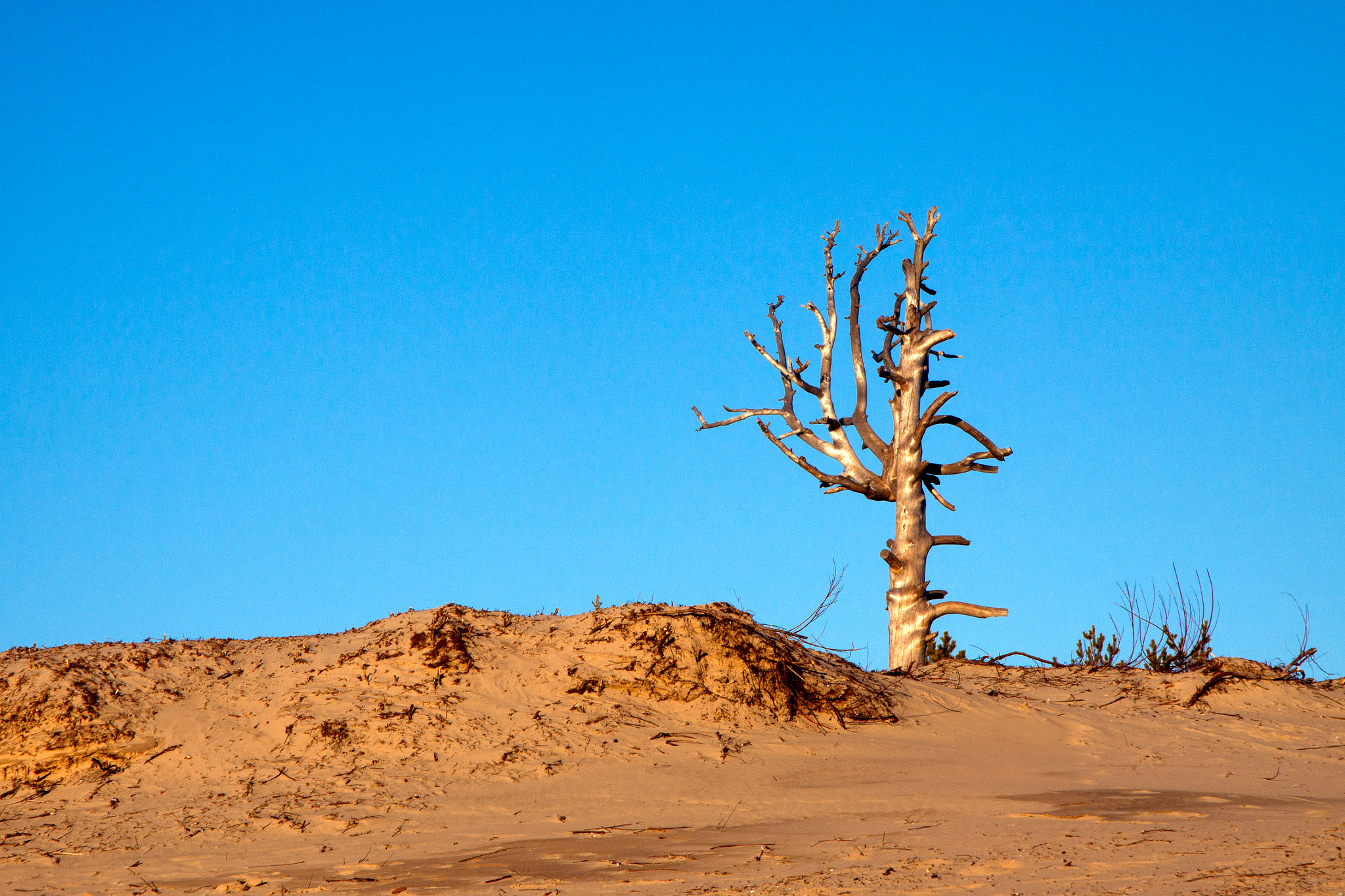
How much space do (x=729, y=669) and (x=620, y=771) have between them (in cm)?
175

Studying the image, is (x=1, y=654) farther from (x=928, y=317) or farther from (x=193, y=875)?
(x=928, y=317)

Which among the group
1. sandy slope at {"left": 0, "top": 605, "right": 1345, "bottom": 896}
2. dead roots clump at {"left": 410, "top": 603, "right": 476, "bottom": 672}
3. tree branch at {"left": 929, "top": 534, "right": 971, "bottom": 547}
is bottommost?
sandy slope at {"left": 0, "top": 605, "right": 1345, "bottom": 896}

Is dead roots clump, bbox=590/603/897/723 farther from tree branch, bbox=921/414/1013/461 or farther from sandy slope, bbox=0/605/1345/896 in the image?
tree branch, bbox=921/414/1013/461

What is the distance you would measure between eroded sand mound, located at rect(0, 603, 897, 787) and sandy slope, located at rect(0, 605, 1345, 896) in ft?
0.08

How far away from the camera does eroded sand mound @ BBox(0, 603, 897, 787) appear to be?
8023mm

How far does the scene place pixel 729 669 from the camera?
9.34 metres

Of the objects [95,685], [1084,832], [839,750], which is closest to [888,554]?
[839,750]

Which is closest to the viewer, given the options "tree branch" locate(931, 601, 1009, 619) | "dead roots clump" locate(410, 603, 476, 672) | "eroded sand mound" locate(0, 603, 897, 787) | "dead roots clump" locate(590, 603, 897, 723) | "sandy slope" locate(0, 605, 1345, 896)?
"sandy slope" locate(0, 605, 1345, 896)

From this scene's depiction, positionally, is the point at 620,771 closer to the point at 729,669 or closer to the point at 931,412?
the point at 729,669

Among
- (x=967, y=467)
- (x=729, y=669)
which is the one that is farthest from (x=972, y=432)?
(x=729, y=669)

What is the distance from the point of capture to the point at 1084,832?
20.1 ft

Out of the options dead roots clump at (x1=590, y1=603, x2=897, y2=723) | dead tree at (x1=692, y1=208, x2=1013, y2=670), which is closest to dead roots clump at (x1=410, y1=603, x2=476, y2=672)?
dead roots clump at (x1=590, y1=603, x2=897, y2=723)

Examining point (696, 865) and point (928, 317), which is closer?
point (696, 865)

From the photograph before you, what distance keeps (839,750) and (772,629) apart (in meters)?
1.73
